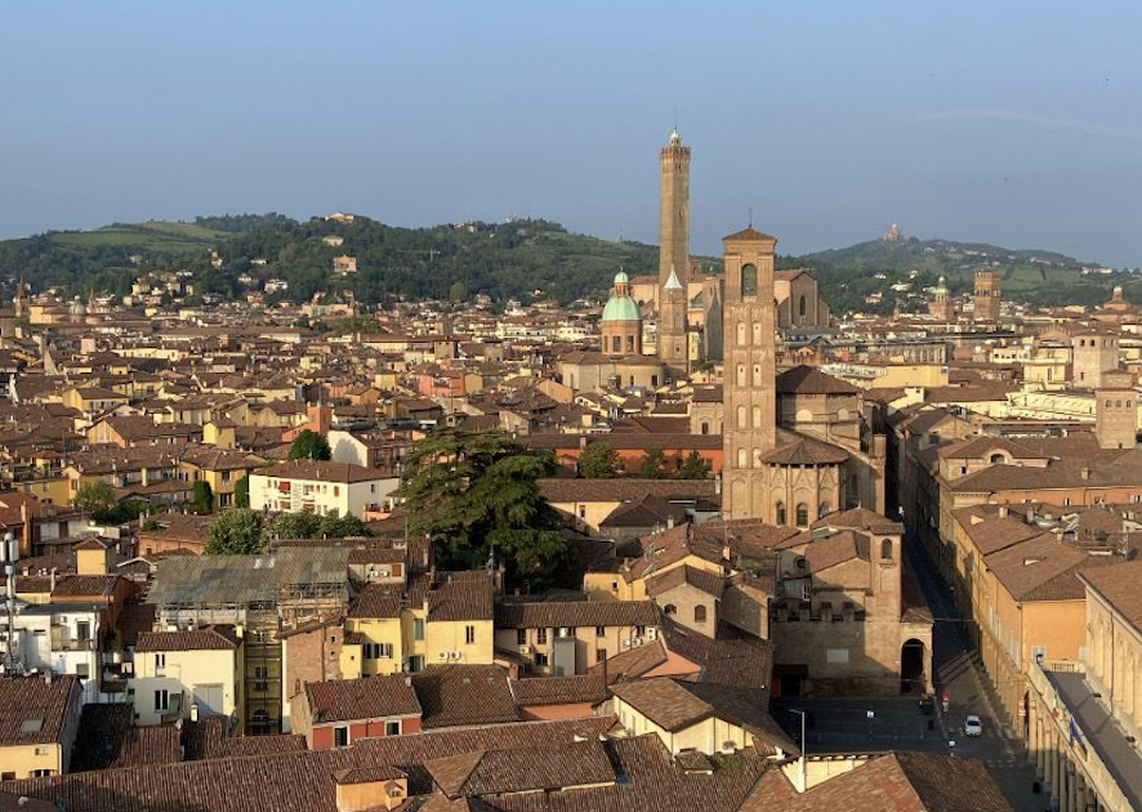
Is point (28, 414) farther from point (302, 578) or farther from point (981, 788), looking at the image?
point (981, 788)

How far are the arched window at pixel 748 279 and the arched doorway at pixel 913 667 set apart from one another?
17548mm

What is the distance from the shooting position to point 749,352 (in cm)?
5281

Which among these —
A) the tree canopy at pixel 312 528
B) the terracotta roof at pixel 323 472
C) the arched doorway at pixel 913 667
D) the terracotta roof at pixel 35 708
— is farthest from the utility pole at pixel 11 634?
the terracotta roof at pixel 323 472

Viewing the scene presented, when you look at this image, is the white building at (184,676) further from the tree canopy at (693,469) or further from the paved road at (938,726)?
the tree canopy at (693,469)

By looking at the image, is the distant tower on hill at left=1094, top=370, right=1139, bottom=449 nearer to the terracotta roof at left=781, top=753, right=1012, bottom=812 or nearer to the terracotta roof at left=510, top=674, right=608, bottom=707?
the terracotta roof at left=510, top=674, right=608, bottom=707

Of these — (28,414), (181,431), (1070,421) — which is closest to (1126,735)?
(1070,421)

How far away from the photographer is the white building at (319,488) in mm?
52875

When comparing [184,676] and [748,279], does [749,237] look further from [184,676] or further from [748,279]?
[184,676]

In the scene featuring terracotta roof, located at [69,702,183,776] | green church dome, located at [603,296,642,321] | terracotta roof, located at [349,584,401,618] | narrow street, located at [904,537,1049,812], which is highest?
green church dome, located at [603,296,642,321]

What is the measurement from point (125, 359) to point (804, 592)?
284 ft

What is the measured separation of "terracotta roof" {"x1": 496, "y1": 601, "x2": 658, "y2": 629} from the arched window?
73.5 ft

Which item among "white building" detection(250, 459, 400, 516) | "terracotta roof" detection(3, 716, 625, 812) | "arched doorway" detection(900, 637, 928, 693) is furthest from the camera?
"white building" detection(250, 459, 400, 516)

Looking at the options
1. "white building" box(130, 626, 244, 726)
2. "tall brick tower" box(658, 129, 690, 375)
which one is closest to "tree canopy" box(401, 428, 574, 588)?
"white building" box(130, 626, 244, 726)

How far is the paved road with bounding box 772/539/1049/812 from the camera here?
31.4 m
